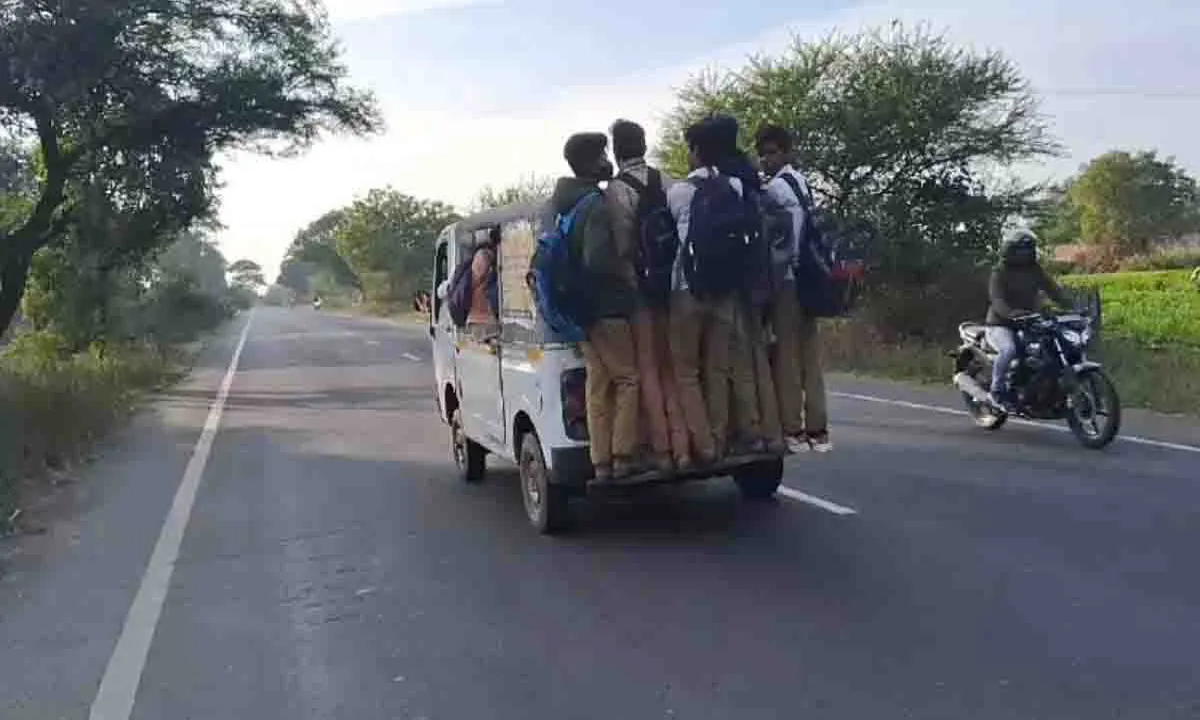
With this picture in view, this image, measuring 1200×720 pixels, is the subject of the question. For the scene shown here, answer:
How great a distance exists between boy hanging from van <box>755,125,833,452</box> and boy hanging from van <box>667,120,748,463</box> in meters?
0.40

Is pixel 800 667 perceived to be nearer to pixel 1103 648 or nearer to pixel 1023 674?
pixel 1023 674

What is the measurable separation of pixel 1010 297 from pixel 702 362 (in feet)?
16.6

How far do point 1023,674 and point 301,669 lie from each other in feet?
9.93

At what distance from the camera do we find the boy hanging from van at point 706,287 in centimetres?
780

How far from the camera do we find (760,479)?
9.36 m

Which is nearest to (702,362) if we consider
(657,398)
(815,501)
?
(657,398)

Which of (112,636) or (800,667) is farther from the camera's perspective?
(112,636)

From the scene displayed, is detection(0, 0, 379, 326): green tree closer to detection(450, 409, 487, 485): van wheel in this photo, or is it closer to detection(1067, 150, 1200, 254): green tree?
detection(450, 409, 487, 485): van wheel

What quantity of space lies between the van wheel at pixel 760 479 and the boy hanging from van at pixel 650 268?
125cm

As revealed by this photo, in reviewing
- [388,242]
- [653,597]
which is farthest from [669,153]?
[388,242]

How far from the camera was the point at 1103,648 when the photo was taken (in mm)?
5637

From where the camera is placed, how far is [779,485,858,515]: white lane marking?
892 centimetres

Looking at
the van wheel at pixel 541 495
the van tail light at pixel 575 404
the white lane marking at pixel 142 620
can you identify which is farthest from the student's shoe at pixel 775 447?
the white lane marking at pixel 142 620

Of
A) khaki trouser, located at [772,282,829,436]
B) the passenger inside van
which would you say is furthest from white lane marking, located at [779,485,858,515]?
the passenger inside van
